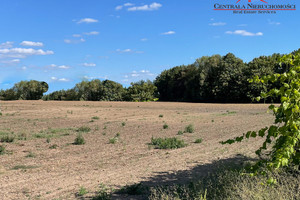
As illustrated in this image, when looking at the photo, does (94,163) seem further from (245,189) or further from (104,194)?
(245,189)

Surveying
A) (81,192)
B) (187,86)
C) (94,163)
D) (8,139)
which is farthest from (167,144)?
(187,86)

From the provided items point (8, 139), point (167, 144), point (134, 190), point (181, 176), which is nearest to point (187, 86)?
point (8, 139)

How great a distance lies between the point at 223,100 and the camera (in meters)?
54.2

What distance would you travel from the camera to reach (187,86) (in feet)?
206

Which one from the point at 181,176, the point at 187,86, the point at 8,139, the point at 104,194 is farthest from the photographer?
the point at 187,86

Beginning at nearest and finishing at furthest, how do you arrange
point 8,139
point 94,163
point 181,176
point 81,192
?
point 81,192
point 181,176
point 94,163
point 8,139

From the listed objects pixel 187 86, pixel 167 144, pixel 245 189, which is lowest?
pixel 167 144

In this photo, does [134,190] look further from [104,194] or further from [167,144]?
[167,144]

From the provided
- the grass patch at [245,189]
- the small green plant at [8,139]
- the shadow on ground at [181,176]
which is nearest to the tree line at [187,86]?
the small green plant at [8,139]

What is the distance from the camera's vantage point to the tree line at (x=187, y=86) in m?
52.7

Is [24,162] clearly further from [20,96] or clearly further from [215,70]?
[20,96]

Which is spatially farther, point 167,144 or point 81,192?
point 167,144

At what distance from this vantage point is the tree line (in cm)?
5271

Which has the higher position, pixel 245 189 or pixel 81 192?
pixel 245 189
